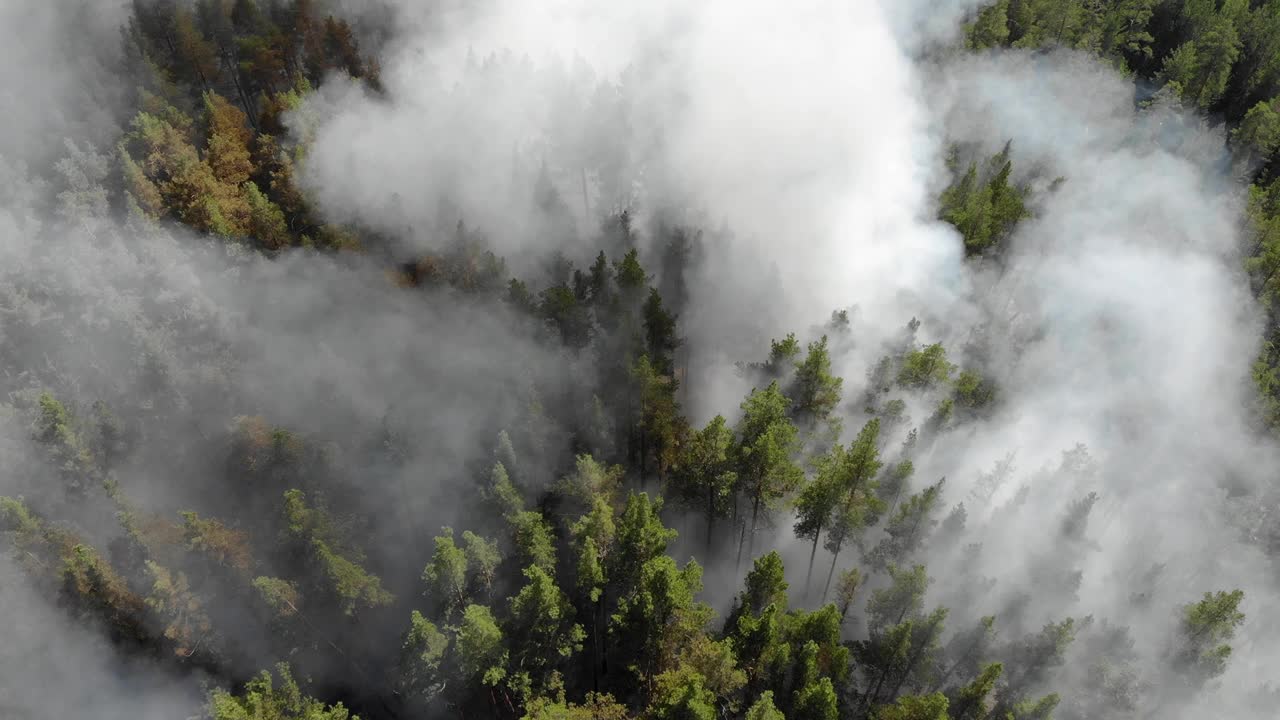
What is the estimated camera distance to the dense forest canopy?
3503cm

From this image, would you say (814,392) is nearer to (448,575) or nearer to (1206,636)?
(1206,636)

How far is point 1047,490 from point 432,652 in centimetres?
3652

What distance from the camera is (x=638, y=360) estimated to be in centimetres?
4369

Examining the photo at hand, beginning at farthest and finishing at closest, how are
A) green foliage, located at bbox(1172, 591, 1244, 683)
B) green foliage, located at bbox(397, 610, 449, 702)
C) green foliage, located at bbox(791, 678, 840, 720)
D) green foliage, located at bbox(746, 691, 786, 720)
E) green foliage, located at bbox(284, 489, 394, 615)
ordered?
green foliage, located at bbox(284, 489, 394, 615), green foliage, located at bbox(1172, 591, 1244, 683), green foliage, located at bbox(397, 610, 449, 702), green foliage, located at bbox(791, 678, 840, 720), green foliage, located at bbox(746, 691, 786, 720)

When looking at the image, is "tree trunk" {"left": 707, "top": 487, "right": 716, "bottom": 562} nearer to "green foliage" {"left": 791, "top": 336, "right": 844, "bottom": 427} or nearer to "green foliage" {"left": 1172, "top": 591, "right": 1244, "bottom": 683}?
"green foliage" {"left": 791, "top": 336, "right": 844, "bottom": 427}

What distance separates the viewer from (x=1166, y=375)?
2165 inches

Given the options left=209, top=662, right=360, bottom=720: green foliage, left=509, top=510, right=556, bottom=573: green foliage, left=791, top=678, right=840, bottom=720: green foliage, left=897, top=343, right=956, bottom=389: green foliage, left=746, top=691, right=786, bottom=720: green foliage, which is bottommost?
left=209, top=662, right=360, bottom=720: green foliage

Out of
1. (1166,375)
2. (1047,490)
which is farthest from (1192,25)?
(1047,490)

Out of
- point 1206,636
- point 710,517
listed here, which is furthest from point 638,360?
point 1206,636

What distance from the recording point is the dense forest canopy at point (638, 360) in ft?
115

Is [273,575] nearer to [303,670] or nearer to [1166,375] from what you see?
[303,670]

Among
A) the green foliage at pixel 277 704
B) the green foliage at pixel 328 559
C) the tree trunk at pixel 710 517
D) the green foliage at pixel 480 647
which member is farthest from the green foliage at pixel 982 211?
the green foliage at pixel 277 704

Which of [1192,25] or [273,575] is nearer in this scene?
[273,575]

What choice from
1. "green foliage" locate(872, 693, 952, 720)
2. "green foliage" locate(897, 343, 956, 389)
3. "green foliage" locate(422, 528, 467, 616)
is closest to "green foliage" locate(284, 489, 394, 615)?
"green foliage" locate(422, 528, 467, 616)
